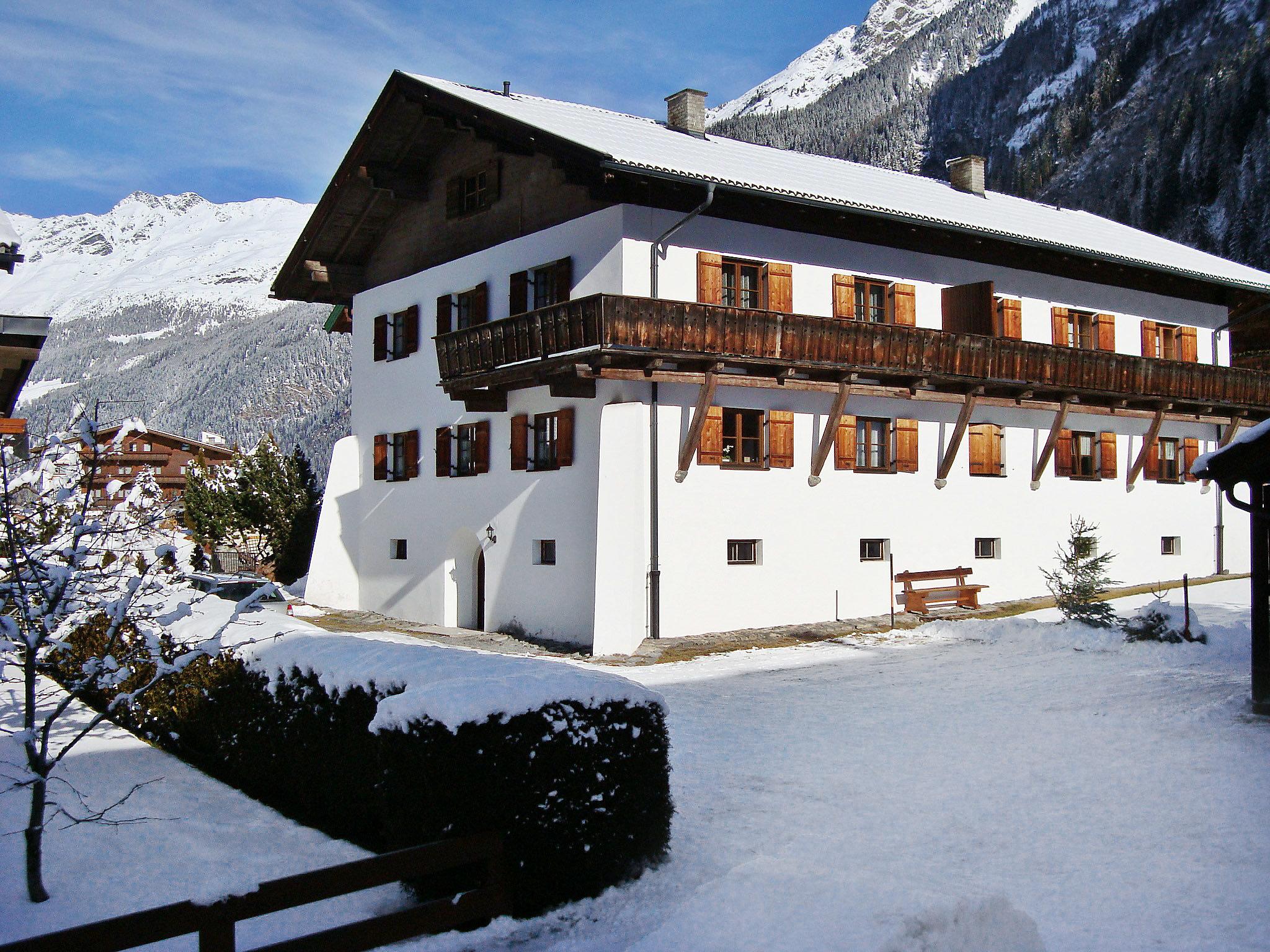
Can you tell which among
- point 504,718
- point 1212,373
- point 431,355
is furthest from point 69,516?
point 1212,373

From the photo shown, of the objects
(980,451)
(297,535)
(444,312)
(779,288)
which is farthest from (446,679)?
(297,535)

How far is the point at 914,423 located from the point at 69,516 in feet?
58.4

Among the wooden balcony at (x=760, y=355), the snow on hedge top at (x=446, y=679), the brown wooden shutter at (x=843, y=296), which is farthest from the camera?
the brown wooden shutter at (x=843, y=296)

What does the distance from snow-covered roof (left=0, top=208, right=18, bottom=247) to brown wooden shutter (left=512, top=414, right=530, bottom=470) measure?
35.3 feet

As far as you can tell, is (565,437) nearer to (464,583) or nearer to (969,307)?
(464,583)

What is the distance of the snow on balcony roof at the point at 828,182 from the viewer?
63.5 ft

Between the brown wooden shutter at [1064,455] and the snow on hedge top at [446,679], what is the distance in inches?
783

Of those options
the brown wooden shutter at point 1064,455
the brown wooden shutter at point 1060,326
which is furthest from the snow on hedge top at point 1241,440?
the brown wooden shutter at point 1060,326

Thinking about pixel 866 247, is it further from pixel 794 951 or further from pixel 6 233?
pixel 794 951

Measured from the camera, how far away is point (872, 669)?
1575 centimetres

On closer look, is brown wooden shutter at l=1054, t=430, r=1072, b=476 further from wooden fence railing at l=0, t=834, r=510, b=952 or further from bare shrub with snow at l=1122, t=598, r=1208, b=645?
wooden fence railing at l=0, t=834, r=510, b=952

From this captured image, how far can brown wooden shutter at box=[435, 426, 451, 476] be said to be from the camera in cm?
2364

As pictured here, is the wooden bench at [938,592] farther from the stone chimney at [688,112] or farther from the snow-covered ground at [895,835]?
the stone chimney at [688,112]

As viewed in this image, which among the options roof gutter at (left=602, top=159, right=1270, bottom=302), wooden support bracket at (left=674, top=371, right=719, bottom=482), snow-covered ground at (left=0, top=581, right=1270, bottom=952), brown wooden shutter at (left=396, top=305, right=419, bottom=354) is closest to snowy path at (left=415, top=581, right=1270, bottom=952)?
snow-covered ground at (left=0, top=581, right=1270, bottom=952)
